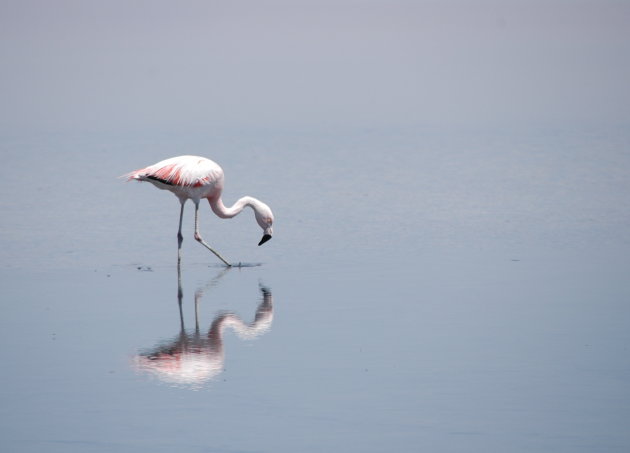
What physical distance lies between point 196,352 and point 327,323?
135 cm

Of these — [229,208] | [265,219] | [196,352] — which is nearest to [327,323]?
[196,352]

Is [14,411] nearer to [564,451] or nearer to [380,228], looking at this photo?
[564,451]

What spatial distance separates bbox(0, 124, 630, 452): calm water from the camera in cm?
729

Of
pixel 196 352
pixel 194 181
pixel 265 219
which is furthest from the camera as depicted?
pixel 194 181

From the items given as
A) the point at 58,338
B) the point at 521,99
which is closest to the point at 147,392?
the point at 58,338

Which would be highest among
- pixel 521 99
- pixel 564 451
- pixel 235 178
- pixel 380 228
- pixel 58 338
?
pixel 521 99

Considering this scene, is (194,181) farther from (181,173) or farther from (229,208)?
(229,208)

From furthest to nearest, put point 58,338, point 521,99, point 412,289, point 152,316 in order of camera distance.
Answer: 1. point 521,99
2. point 412,289
3. point 152,316
4. point 58,338

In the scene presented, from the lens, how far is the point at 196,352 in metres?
8.94

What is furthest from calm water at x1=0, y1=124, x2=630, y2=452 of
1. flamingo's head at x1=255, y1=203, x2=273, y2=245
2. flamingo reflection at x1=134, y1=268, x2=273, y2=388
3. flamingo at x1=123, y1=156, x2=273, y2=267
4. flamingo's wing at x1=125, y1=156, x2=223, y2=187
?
flamingo's wing at x1=125, y1=156, x2=223, y2=187

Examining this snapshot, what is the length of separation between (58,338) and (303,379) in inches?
92.4

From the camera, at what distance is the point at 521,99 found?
146ft

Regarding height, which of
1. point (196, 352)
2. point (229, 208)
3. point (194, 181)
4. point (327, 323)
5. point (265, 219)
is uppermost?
point (194, 181)

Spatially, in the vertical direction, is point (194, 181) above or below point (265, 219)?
above
